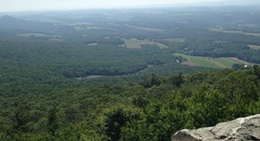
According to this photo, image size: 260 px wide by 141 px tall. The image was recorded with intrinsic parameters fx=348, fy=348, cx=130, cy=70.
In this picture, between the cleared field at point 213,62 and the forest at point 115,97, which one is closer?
the forest at point 115,97

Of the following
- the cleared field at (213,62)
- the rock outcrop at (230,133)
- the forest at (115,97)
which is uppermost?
the rock outcrop at (230,133)

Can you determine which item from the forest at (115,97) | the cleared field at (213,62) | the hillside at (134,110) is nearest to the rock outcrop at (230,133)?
the forest at (115,97)

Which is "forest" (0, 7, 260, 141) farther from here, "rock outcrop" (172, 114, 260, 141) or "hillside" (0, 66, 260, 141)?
"rock outcrop" (172, 114, 260, 141)

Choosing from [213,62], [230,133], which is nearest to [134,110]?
[230,133]

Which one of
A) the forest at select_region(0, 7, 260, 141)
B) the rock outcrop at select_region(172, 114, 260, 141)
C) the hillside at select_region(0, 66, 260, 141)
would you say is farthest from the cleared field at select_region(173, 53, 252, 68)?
the rock outcrop at select_region(172, 114, 260, 141)

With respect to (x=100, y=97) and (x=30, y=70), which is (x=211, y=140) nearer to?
(x=100, y=97)

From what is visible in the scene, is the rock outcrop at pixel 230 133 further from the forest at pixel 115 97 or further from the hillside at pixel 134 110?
the hillside at pixel 134 110

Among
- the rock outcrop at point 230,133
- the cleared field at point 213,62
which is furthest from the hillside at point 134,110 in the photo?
the cleared field at point 213,62

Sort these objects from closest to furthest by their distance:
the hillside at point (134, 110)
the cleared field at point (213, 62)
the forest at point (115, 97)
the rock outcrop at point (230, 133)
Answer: the rock outcrop at point (230, 133), the hillside at point (134, 110), the forest at point (115, 97), the cleared field at point (213, 62)

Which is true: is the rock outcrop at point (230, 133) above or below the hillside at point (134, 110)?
above

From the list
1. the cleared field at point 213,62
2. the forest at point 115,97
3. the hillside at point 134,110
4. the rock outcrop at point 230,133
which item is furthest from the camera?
the cleared field at point 213,62
